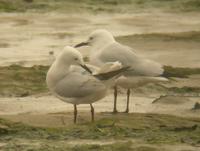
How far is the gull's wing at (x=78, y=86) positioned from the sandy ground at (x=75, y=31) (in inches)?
171

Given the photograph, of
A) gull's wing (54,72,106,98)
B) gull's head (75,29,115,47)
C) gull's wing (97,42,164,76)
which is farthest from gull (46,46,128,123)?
gull's head (75,29,115,47)

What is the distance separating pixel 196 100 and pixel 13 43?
17.1 feet

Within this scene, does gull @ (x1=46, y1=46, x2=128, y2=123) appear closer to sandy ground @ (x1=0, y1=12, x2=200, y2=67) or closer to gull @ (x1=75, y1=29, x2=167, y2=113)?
gull @ (x1=75, y1=29, x2=167, y2=113)

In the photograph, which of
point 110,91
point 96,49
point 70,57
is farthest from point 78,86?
point 110,91

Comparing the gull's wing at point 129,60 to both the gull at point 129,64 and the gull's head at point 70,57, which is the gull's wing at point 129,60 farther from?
the gull's head at point 70,57

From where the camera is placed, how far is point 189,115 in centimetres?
1118

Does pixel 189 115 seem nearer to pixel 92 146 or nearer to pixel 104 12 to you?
pixel 92 146

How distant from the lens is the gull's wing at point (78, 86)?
10.3 metres

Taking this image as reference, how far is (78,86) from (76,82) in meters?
0.07

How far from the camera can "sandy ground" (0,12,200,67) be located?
50.4ft

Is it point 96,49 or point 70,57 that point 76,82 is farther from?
point 96,49

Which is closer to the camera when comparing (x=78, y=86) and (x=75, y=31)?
(x=78, y=86)

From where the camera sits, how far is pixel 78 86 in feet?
33.8

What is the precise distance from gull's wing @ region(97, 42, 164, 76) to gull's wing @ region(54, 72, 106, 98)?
44.4 inches
